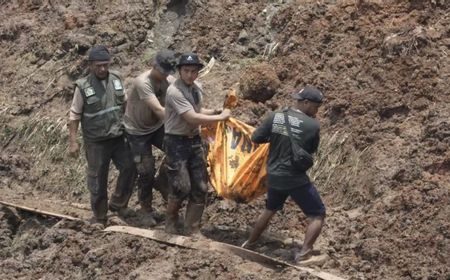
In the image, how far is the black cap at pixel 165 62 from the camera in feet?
30.2

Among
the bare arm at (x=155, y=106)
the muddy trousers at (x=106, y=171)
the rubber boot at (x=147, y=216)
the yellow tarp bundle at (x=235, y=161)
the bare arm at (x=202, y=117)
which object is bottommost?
the rubber boot at (x=147, y=216)

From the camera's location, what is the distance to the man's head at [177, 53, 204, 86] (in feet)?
28.7

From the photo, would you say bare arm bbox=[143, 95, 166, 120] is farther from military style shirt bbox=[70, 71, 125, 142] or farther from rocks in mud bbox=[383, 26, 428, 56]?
rocks in mud bbox=[383, 26, 428, 56]

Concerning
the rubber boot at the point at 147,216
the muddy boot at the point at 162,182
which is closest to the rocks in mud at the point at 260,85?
the muddy boot at the point at 162,182

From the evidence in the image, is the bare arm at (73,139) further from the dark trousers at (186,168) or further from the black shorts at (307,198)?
the black shorts at (307,198)

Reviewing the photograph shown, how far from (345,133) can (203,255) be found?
2.08 meters

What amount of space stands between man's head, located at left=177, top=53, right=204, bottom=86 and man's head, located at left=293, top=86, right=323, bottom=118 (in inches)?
39.4

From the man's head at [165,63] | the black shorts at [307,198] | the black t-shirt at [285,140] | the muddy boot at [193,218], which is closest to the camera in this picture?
the black t-shirt at [285,140]

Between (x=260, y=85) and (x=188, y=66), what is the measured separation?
6.44 ft

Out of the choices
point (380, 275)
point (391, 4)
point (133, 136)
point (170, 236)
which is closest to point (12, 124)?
point (133, 136)

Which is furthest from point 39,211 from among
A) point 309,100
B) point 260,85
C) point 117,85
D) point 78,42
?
point 309,100

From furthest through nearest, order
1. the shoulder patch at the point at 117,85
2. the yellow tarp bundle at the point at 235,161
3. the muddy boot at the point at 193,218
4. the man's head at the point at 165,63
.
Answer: the shoulder patch at the point at 117,85 < the muddy boot at the point at 193,218 < the man's head at the point at 165,63 < the yellow tarp bundle at the point at 235,161

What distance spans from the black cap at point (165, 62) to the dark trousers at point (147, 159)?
2.48 ft

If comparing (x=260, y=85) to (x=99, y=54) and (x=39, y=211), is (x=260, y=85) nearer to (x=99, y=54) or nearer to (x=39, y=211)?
(x=99, y=54)
